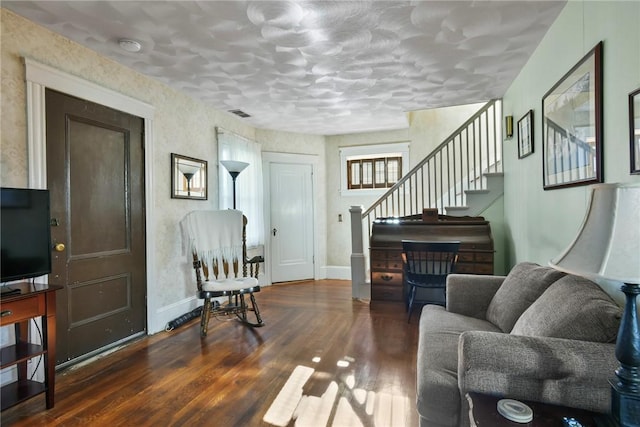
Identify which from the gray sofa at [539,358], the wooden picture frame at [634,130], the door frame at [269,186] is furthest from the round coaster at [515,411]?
the door frame at [269,186]

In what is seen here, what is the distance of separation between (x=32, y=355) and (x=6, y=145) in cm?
131

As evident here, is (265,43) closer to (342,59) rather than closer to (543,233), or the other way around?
(342,59)

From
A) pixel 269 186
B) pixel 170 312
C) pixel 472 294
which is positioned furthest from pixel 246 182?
pixel 472 294

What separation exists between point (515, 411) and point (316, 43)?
2.52 metres

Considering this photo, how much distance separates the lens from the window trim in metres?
5.43

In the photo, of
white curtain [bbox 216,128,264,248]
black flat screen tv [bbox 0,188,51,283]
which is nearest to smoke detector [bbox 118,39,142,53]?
black flat screen tv [bbox 0,188,51,283]

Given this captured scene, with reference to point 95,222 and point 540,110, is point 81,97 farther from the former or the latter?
point 540,110

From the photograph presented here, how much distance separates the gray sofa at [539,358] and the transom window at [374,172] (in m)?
3.90

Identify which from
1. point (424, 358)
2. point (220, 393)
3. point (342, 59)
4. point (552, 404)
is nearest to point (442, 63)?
point (342, 59)

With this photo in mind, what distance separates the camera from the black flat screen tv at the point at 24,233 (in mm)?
1837

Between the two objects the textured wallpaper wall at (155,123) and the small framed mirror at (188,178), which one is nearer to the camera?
the textured wallpaper wall at (155,123)

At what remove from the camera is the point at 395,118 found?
4.70m

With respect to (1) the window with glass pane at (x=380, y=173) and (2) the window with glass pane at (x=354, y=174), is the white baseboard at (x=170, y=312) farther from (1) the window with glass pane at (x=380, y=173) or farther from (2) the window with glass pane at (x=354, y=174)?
(1) the window with glass pane at (x=380, y=173)

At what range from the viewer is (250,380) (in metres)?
2.27
